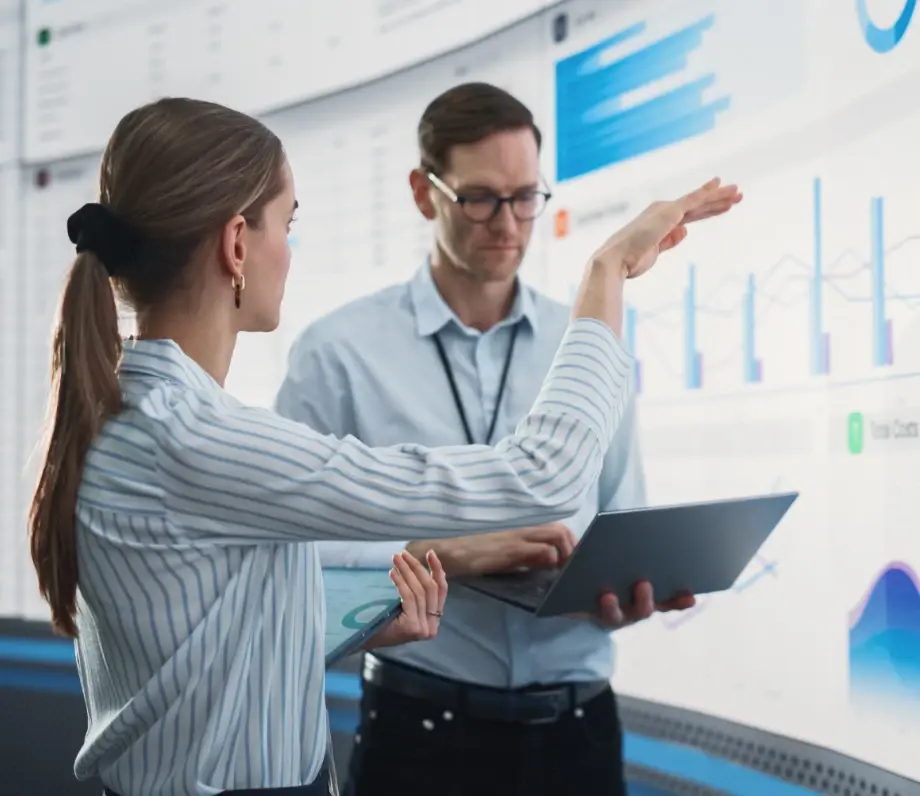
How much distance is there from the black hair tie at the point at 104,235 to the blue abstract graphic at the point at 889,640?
1.06 m

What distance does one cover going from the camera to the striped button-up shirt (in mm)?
871

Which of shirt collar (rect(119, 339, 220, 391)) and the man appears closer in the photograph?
shirt collar (rect(119, 339, 220, 391))

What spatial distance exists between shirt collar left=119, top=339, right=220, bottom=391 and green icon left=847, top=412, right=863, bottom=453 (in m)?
0.95

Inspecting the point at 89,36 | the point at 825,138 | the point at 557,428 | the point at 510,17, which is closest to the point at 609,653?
the point at 557,428

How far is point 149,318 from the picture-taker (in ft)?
3.24

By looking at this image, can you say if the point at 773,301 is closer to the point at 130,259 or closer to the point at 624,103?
the point at 624,103

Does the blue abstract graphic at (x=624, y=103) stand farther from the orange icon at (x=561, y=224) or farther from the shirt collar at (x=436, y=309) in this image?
the shirt collar at (x=436, y=309)

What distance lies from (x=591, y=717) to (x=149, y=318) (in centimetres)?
83

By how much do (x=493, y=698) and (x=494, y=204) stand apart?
27.0 inches

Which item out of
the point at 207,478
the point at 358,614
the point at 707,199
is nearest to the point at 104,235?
the point at 207,478

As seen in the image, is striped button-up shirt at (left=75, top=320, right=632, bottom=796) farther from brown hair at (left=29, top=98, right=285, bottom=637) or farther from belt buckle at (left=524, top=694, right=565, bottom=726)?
belt buckle at (left=524, top=694, right=565, bottom=726)

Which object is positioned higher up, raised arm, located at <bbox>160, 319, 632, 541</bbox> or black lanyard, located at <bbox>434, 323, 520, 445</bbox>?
black lanyard, located at <bbox>434, 323, 520, 445</bbox>

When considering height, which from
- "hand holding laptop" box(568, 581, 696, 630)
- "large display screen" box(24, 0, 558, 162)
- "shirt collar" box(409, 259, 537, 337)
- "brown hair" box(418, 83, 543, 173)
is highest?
"large display screen" box(24, 0, 558, 162)

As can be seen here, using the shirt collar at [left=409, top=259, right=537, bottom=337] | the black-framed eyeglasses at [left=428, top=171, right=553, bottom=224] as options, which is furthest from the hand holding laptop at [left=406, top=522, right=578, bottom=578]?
the black-framed eyeglasses at [left=428, top=171, right=553, bottom=224]
